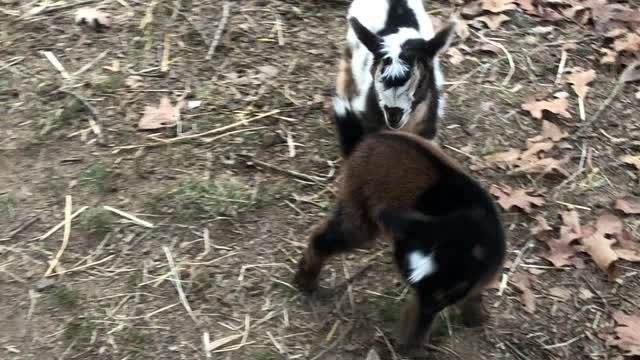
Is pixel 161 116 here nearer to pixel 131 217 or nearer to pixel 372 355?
pixel 131 217

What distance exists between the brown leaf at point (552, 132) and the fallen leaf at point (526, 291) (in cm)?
107

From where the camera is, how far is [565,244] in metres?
4.40

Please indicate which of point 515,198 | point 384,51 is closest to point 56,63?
point 384,51

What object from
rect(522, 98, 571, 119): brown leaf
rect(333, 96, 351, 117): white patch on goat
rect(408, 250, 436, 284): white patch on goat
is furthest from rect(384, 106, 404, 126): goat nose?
rect(522, 98, 571, 119): brown leaf

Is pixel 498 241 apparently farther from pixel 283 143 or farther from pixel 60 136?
pixel 60 136

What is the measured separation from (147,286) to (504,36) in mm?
2918

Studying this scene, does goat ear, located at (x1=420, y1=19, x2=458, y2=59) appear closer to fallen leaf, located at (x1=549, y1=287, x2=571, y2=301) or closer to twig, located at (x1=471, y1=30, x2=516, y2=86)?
twig, located at (x1=471, y1=30, x2=516, y2=86)

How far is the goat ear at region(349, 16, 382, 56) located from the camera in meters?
4.38

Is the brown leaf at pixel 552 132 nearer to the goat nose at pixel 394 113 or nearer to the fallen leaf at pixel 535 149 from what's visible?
the fallen leaf at pixel 535 149

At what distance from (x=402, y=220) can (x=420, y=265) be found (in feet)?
0.62

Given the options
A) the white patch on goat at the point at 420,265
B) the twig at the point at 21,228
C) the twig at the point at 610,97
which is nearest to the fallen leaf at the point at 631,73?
the twig at the point at 610,97

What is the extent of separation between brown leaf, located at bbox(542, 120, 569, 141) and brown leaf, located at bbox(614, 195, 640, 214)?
54cm

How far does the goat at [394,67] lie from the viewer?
429 centimetres

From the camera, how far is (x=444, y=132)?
5.04 metres
